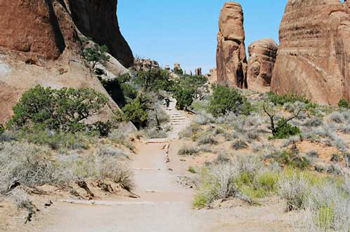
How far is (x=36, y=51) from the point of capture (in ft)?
70.1

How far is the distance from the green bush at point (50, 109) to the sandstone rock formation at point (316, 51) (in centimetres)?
2385

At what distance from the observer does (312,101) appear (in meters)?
34.5

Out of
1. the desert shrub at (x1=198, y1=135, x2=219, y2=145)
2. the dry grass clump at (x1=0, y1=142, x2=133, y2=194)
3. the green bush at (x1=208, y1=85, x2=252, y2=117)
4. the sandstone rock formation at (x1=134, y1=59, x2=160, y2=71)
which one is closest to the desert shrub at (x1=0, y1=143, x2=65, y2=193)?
the dry grass clump at (x1=0, y1=142, x2=133, y2=194)

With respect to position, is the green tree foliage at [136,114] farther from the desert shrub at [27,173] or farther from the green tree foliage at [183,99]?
the desert shrub at [27,173]

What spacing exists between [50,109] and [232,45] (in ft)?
135

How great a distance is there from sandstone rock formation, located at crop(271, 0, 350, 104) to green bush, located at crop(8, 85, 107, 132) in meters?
23.9

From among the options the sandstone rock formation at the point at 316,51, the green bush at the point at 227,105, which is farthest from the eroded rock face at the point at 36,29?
the sandstone rock formation at the point at 316,51

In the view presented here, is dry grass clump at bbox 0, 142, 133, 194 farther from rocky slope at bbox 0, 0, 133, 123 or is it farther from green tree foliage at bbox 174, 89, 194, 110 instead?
green tree foliage at bbox 174, 89, 194, 110

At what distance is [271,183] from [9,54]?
1817cm

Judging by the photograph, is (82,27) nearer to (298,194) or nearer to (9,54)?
(9,54)

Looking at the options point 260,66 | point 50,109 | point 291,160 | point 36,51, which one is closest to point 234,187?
point 291,160

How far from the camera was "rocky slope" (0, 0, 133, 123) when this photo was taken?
19.4 m

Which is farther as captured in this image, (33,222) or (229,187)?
(229,187)

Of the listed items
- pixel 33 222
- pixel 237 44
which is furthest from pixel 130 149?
pixel 237 44
